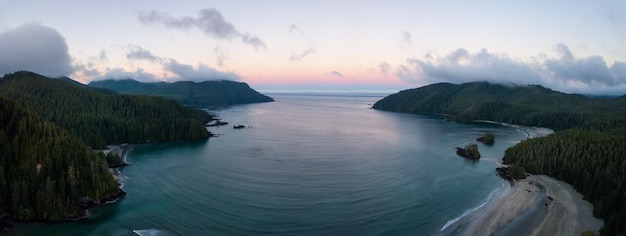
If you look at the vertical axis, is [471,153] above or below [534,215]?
above

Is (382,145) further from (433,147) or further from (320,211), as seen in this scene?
(320,211)

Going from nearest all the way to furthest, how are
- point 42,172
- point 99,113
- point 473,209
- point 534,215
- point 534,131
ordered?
point 534,215
point 42,172
point 473,209
point 99,113
point 534,131

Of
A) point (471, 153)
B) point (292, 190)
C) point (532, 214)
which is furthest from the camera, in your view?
point (471, 153)

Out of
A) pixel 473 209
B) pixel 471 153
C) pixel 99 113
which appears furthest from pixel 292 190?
pixel 99 113

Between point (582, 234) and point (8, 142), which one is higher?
point (8, 142)

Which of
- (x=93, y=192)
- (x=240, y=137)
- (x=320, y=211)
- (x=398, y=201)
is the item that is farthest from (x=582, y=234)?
(x=240, y=137)

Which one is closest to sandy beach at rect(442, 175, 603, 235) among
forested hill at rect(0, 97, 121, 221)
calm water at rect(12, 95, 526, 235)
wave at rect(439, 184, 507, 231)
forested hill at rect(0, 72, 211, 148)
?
wave at rect(439, 184, 507, 231)

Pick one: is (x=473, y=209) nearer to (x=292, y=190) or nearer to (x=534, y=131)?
(x=292, y=190)
